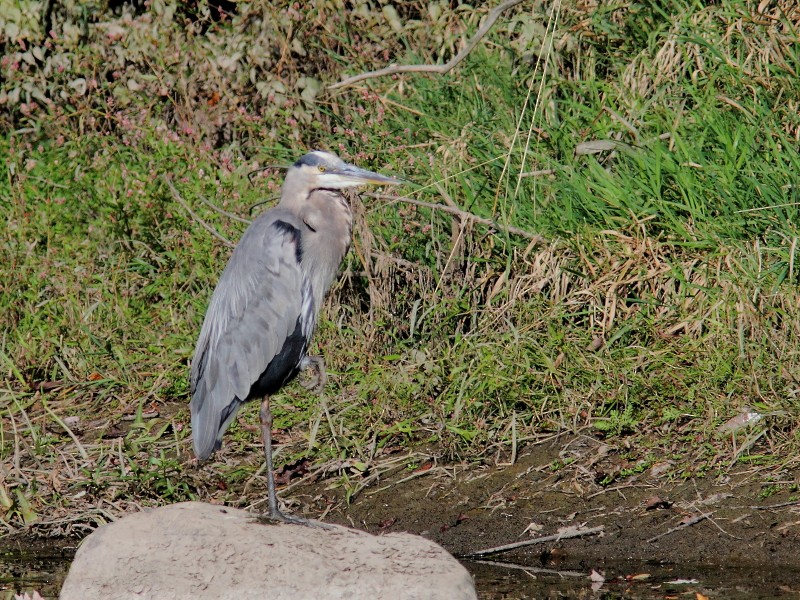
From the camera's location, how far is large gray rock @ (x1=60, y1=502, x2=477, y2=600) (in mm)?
3912

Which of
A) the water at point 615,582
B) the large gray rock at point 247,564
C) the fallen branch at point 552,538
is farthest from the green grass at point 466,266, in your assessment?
the large gray rock at point 247,564

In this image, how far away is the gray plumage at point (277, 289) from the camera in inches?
206

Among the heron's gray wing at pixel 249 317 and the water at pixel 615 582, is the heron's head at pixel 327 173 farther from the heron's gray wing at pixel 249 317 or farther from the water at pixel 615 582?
the water at pixel 615 582

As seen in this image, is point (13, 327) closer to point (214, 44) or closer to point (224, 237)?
point (224, 237)

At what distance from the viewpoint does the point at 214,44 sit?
27.7 ft

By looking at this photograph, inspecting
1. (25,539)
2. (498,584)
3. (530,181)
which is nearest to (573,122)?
(530,181)

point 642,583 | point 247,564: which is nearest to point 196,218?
point 247,564

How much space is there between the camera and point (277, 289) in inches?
208

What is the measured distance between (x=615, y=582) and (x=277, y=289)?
1.81 m

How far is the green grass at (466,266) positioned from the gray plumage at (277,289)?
67cm

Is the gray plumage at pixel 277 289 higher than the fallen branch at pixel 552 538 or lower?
higher

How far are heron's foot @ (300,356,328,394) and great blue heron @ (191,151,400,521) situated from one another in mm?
19

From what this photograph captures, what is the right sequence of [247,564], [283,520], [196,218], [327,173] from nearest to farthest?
[247,564] → [283,520] → [327,173] → [196,218]

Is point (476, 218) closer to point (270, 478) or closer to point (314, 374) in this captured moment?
point (314, 374)
